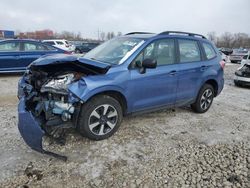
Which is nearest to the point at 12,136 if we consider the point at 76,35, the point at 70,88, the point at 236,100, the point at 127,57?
the point at 70,88

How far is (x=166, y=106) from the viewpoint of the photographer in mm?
4855

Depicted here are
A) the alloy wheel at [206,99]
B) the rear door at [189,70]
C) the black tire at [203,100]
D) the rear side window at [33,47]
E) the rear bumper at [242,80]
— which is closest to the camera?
the rear door at [189,70]

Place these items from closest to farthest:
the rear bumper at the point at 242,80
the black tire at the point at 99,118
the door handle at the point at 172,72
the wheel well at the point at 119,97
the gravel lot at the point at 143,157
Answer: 1. the gravel lot at the point at 143,157
2. the black tire at the point at 99,118
3. the wheel well at the point at 119,97
4. the door handle at the point at 172,72
5. the rear bumper at the point at 242,80

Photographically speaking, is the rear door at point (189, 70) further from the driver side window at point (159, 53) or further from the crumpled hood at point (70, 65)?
the crumpled hood at point (70, 65)

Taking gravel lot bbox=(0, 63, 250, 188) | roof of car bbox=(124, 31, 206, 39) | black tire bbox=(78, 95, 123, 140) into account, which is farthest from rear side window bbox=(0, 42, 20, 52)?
black tire bbox=(78, 95, 123, 140)

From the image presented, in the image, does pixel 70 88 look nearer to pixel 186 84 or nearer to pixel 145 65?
pixel 145 65

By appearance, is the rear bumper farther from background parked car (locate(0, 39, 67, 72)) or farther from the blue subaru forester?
background parked car (locate(0, 39, 67, 72))

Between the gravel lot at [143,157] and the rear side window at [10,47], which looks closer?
the gravel lot at [143,157]

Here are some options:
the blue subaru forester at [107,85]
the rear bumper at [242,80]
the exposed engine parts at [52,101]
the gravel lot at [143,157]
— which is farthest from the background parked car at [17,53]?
the rear bumper at [242,80]

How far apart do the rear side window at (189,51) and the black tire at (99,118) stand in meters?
1.83

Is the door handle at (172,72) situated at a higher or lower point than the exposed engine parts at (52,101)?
higher

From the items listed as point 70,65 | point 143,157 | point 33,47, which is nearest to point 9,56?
point 33,47

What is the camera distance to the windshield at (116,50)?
4.24m

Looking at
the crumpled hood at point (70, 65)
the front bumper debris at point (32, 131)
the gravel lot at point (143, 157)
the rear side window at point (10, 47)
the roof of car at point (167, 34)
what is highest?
the roof of car at point (167, 34)
